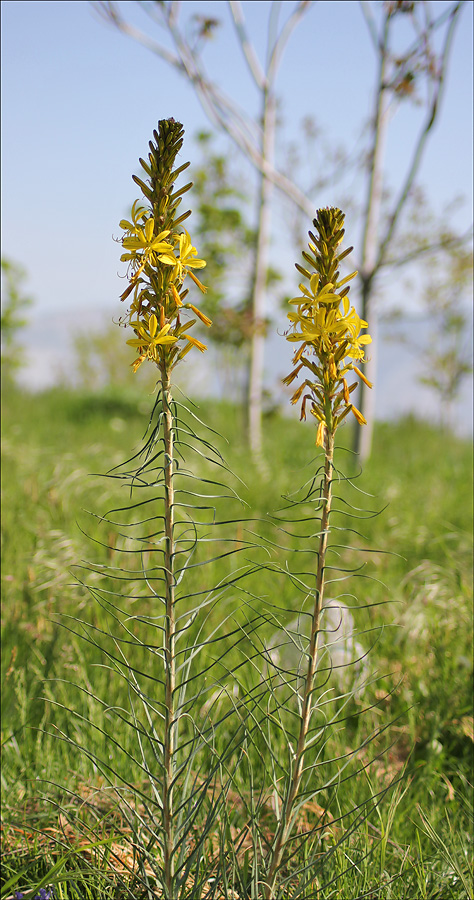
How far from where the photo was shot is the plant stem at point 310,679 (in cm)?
114

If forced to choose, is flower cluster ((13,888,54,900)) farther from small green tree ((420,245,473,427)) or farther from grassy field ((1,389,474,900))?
small green tree ((420,245,473,427))

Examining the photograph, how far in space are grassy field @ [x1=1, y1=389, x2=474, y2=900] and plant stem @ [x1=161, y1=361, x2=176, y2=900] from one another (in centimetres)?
9

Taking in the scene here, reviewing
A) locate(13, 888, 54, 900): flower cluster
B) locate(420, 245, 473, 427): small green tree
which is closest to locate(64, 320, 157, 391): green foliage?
locate(420, 245, 473, 427): small green tree

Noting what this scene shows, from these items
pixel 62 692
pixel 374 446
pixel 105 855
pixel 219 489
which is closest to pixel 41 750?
pixel 62 692

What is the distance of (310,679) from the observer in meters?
1.17

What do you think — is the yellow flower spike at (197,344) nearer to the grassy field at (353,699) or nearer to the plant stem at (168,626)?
the plant stem at (168,626)

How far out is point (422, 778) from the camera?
2.16 m

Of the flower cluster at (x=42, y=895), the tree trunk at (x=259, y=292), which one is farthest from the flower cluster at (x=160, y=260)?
the tree trunk at (x=259, y=292)

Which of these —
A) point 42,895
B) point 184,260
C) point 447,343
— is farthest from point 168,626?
point 447,343

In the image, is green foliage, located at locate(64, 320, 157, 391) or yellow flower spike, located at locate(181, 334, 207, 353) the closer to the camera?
yellow flower spike, located at locate(181, 334, 207, 353)

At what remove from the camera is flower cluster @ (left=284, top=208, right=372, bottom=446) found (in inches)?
42.6

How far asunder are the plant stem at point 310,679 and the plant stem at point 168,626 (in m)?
0.18

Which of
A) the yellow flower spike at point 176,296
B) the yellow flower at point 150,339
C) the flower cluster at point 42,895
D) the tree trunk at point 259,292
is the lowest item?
the flower cluster at point 42,895

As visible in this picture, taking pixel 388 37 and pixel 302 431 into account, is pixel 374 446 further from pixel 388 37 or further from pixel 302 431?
pixel 388 37
